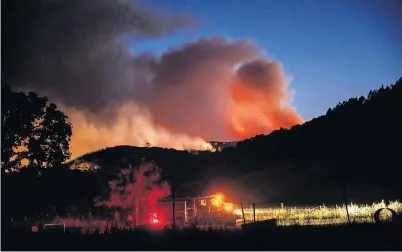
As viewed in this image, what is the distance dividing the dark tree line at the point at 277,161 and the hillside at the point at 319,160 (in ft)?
0.45

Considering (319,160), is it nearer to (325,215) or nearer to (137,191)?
(137,191)

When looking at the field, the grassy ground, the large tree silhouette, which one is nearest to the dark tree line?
the large tree silhouette

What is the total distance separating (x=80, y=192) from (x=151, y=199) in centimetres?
800

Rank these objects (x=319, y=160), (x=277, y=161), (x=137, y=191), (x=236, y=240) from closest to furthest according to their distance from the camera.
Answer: (x=236, y=240), (x=137, y=191), (x=319, y=160), (x=277, y=161)

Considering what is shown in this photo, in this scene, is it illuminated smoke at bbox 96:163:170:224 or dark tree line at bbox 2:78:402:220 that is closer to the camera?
dark tree line at bbox 2:78:402:220

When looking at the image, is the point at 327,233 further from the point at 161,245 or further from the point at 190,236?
the point at 161,245

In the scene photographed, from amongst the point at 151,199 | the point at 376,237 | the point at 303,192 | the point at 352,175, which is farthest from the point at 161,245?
the point at 352,175

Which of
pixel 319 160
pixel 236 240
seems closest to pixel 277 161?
pixel 319 160

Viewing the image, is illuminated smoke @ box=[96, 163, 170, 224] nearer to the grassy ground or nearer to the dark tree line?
the dark tree line

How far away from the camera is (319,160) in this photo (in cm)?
6850

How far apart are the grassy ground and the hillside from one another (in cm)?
3113

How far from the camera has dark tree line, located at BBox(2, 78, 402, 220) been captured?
27.6m

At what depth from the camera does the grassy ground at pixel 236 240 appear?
12.2 metres

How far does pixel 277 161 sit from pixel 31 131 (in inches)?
→ 2103
